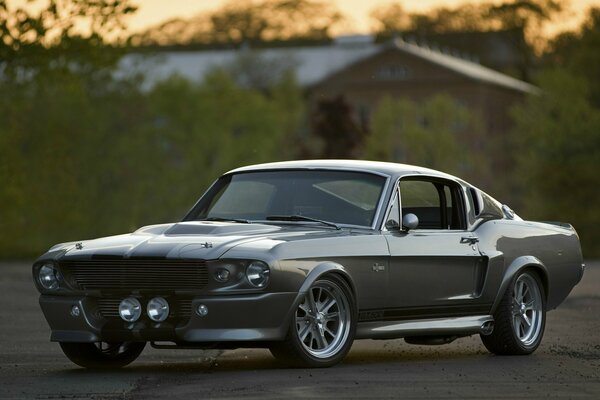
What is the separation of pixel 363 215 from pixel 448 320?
3.57 feet

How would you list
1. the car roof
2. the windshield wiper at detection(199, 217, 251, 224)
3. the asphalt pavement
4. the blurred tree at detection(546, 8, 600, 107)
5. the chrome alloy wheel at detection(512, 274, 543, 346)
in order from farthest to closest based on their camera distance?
the blurred tree at detection(546, 8, 600, 107)
the chrome alloy wheel at detection(512, 274, 543, 346)
the car roof
the windshield wiper at detection(199, 217, 251, 224)
the asphalt pavement

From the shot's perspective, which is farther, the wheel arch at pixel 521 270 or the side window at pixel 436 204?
the wheel arch at pixel 521 270

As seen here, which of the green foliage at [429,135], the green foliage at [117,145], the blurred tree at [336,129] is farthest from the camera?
the green foliage at [429,135]

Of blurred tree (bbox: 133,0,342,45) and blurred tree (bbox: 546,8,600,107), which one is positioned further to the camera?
blurred tree (bbox: 133,0,342,45)

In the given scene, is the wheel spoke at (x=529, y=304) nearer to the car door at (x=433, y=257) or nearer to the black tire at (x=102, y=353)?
the car door at (x=433, y=257)

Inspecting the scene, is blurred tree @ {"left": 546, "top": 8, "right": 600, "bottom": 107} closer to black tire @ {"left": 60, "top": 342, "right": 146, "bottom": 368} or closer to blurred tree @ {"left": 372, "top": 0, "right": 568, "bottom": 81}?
blurred tree @ {"left": 372, "top": 0, "right": 568, "bottom": 81}

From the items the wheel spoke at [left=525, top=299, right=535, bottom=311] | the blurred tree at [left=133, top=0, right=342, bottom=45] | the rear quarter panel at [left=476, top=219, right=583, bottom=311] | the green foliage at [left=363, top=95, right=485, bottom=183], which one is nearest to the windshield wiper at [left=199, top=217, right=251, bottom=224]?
the rear quarter panel at [left=476, top=219, right=583, bottom=311]

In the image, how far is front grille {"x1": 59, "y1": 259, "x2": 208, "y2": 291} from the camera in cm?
1063

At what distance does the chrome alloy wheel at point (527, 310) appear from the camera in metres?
13.1

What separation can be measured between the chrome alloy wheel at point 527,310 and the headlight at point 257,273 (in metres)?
3.00

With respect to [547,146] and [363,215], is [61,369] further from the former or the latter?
[547,146]

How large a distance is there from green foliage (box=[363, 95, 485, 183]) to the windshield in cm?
9420

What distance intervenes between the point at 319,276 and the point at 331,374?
0.69m

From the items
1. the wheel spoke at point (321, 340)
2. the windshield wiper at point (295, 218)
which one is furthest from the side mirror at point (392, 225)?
the wheel spoke at point (321, 340)
